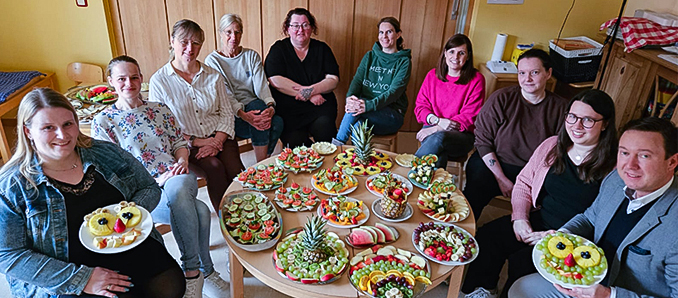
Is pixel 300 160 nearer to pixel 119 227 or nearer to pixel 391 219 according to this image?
pixel 391 219

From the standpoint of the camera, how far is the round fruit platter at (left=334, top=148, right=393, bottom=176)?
97.5 inches

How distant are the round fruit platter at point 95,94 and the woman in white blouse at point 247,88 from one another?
2.60 feet

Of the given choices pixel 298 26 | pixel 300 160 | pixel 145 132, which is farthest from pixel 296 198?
pixel 298 26

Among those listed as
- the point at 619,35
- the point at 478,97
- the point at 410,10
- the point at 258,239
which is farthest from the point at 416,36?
the point at 258,239

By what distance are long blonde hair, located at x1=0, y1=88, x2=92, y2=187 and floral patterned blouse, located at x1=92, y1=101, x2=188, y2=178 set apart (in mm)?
510

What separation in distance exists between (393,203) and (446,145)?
1088mm

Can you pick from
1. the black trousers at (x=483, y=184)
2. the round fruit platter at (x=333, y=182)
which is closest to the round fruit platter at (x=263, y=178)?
the round fruit platter at (x=333, y=182)

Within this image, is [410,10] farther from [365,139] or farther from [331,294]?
[331,294]

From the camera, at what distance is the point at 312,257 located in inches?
69.9

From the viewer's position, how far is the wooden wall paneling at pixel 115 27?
3.69 meters

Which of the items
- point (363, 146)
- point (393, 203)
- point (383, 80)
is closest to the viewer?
point (393, 203)

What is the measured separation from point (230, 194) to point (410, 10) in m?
2.45

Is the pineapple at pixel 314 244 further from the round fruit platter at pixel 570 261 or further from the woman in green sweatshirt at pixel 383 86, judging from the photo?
the woman in green sweatshirt at pixel 383 86

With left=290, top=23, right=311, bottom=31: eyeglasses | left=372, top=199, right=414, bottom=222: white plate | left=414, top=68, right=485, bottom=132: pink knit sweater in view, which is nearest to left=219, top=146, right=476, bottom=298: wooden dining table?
left=372, top=199, right=414, bottom=222: white plate
